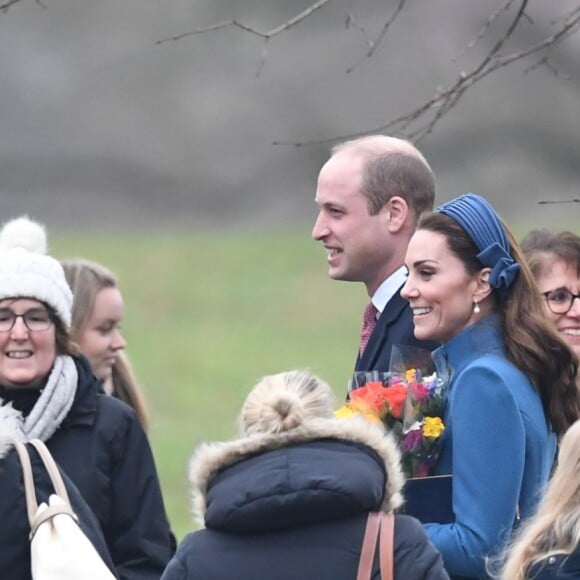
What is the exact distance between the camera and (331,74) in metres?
33.1

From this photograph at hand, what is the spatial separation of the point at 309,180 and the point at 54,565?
1288 inches

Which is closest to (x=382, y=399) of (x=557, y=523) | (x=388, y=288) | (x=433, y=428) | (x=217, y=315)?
(x=433, y=428)

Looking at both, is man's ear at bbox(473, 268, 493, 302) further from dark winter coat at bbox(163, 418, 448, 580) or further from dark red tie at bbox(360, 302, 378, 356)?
dark winter coat at bbox(163, 418, 448, 580)

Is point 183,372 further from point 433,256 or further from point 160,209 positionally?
point 433,256

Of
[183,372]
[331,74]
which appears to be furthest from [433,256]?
[331,74]

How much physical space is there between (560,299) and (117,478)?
164cm

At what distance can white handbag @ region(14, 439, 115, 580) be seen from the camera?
4.27 metres

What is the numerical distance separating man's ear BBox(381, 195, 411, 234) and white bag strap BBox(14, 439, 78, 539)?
4.29ft

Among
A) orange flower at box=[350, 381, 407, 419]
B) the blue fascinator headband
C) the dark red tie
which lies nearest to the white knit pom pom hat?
the dark red tie

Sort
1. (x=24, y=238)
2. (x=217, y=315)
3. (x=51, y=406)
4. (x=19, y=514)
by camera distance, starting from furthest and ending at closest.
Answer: (x=217, y=315) < (x=24, y=238) < (x=51, y=406) < (x=19, y=514)

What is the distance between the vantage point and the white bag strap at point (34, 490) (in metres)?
4.38

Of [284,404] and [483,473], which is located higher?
[284,404]

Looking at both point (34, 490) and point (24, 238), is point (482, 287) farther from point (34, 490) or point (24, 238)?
point (24, 238)

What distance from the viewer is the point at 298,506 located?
3.83m
